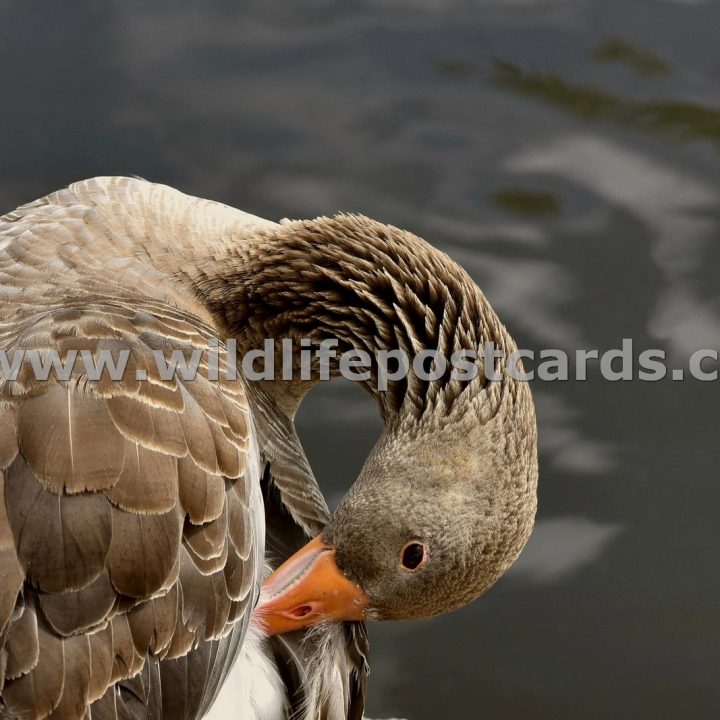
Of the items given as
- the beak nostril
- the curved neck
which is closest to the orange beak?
the beak nostril

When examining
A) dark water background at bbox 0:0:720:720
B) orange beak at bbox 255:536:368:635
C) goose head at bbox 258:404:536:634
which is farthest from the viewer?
dark water background at bbox 0:0:720:720

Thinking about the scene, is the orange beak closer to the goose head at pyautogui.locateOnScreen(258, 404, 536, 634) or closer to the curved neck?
the goose head at pyautogui.locateOnScreen(258, 404, 536, 634)

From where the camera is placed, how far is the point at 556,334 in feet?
19.6

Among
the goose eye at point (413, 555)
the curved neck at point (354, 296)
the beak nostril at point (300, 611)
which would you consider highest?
the curved neck at point (354, 296)

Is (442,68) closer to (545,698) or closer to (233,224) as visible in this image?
(233,224)

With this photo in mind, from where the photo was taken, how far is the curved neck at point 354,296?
362 centimetres

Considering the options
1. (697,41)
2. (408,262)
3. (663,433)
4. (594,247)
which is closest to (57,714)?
(408,262)

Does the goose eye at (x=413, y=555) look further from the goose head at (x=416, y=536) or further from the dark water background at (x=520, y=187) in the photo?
the dark water background at (x=520, y=187)

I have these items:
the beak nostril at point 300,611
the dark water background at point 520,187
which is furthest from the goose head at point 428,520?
the dark water background at point 520,187

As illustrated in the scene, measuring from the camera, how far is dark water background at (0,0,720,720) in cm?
517

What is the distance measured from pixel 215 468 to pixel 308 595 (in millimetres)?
598

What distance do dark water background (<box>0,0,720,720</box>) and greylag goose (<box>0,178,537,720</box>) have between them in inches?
60.4

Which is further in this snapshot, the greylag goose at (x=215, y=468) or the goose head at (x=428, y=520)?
the goose head at (x=428, y=520)

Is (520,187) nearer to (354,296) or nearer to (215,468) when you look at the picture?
(354,296)
